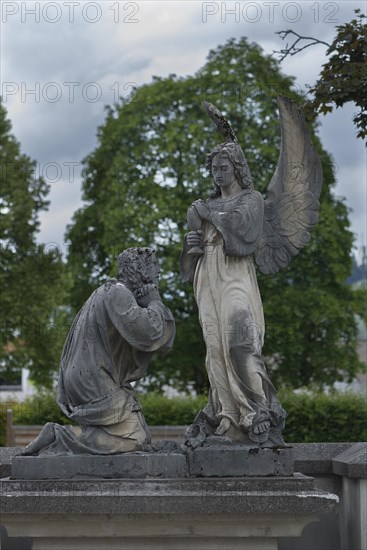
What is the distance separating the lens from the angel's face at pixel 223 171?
9.23 m

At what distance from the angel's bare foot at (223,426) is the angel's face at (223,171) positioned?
186cm

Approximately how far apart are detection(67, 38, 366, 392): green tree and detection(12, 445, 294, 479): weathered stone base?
55.4ft

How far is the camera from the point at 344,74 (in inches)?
465

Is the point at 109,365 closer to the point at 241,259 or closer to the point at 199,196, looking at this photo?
the point at 241,259

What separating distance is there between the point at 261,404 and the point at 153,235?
700 inches

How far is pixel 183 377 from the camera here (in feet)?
88.9

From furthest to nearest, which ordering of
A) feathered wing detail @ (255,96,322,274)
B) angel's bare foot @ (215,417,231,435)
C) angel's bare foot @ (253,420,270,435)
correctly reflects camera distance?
feathered wing detail @ (255,96,322,274), angel's bare foot @ (215,417,231,435), angel's bare foot @ (253,420,270,435)

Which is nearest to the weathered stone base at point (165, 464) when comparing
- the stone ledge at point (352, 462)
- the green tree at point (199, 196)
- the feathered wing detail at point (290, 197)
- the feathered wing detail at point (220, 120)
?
the stone ledge at point (352, 462)

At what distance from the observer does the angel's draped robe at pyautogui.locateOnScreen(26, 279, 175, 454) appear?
27.8 ft

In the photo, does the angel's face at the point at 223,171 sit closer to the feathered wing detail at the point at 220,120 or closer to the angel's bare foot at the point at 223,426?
the feathered wing detail at the point at 220,120

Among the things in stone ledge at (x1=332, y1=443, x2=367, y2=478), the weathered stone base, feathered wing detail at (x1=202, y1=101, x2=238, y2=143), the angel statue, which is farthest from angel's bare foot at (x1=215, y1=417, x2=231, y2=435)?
feathered wing detail at (x1=202, y1=101, x2=238, y2=143)

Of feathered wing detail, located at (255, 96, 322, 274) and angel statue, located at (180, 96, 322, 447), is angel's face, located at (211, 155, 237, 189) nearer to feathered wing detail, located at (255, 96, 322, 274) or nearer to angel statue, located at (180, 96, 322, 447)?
angel statue, located at (180, 96, 322, 447)

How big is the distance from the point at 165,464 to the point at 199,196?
1802 cm

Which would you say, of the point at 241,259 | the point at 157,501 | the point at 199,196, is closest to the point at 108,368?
the point at 157,501
